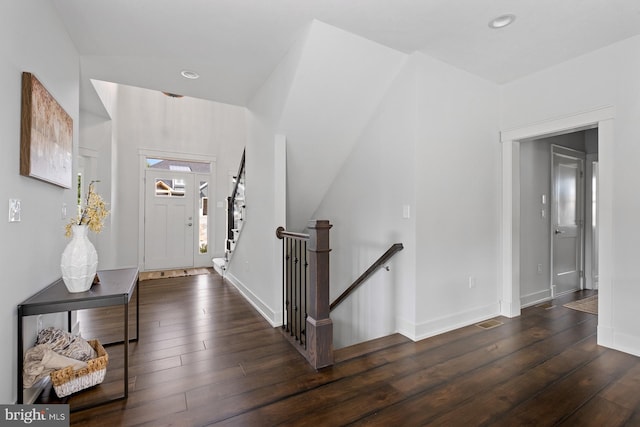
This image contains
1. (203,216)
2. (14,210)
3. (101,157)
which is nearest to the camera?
(14,210)

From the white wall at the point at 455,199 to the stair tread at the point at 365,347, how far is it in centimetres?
14

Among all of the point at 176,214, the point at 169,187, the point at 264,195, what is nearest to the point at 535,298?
the point at 264,195

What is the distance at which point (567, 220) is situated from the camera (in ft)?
14.2

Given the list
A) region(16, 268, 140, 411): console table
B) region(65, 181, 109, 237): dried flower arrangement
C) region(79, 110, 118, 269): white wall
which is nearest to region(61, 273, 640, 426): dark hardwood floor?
region(16, 268, 140, 411): console table

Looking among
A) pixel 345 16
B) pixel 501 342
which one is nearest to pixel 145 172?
pixel 345 16

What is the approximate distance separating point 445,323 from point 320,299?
4.63 ft

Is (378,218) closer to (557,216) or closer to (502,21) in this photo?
(502,21)

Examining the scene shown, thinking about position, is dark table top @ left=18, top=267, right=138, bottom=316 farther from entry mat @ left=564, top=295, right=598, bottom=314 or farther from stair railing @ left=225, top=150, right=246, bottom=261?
entry mat @ left=564, top=295, right=598, bottom=314

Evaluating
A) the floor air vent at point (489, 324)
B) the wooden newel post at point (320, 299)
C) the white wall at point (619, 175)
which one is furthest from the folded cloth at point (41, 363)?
the white wall at point (619, 175)

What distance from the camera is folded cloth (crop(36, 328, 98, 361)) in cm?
190

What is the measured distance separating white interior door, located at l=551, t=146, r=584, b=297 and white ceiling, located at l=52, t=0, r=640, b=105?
1.84 m

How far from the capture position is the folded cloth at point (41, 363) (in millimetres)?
1687

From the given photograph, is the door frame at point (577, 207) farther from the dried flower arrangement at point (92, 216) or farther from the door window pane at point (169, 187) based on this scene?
the door window pane at point (169, 187)

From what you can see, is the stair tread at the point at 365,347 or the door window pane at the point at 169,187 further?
the door window pane at the point at 169,187
